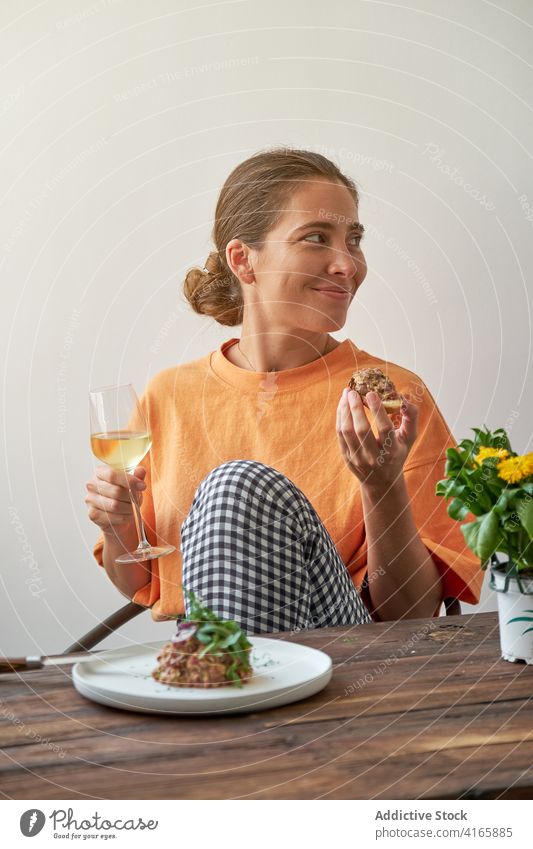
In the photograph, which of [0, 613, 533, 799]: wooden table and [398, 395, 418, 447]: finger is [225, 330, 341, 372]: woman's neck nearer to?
[398, 395, 418, 447]: finger

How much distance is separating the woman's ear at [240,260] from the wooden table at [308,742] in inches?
31.5

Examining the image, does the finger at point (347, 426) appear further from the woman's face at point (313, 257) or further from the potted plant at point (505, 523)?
the potted plant at point (505, 523)

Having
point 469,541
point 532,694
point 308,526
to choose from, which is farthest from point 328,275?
point 532,694

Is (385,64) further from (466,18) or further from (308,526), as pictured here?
(308,526)

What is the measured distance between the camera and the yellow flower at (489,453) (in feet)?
2.55

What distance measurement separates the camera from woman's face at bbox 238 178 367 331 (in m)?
1.35

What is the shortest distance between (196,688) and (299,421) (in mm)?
750

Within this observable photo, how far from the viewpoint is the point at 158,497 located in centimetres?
138

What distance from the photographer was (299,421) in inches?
54.4

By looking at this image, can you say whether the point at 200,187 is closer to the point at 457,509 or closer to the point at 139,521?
the point at 139,521

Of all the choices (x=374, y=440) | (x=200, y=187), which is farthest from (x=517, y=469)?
(x=200, y=187)
